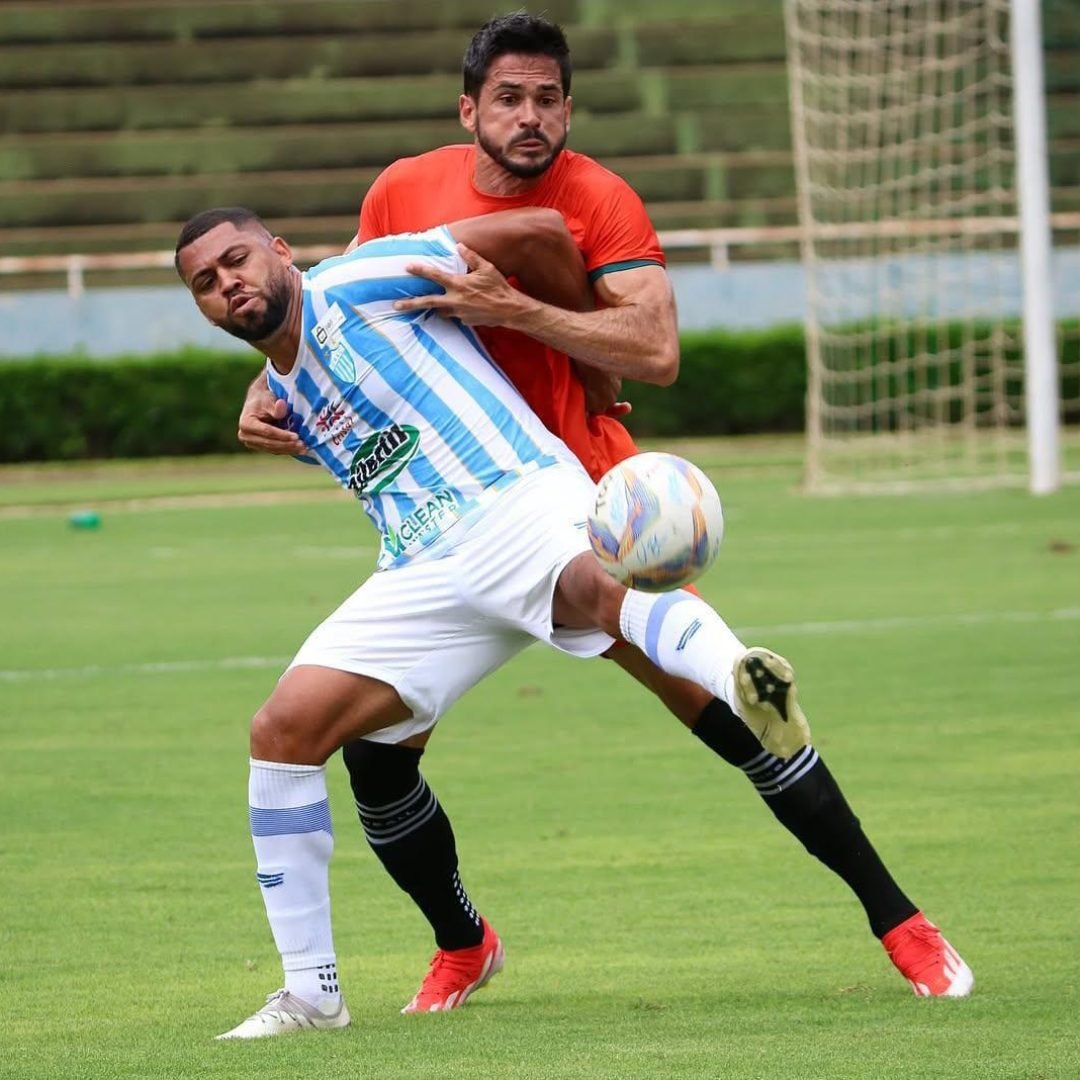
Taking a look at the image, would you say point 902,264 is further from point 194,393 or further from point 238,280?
point 238,280

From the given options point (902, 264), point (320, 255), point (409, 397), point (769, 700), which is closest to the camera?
point (769, 700)

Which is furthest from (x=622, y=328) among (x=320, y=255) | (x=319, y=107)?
(x=319, y=107)

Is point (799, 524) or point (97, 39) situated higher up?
point (97, 39)

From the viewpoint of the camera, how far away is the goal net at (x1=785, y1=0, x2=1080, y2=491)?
2000 centimetres

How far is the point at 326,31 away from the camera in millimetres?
32000

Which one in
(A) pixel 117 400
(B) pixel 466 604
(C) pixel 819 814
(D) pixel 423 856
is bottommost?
(A) pixel 117 400

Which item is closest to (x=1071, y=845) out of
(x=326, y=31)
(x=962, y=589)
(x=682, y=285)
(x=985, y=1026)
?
(x=985, y=1026)

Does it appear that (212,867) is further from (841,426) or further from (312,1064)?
(841,426)

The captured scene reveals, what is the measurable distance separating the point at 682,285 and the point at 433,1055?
23161 mm

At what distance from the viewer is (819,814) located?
16.5 feet

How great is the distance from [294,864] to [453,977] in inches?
24.1

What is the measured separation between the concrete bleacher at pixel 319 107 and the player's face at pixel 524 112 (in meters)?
24.5

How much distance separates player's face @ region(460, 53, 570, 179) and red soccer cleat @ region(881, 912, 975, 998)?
6.15 ft

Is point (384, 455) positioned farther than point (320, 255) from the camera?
No
